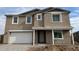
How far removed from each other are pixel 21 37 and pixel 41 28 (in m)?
1.09

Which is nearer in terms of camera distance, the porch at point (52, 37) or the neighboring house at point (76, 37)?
the neighboring house at point (76, 37)

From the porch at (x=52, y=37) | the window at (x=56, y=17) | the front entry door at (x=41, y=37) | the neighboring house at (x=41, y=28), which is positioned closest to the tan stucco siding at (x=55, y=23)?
the neighboring house at (x=41, y=28)

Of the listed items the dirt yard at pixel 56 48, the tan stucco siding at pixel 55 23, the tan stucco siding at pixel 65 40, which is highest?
the tan stucco siding at pixel 55 23

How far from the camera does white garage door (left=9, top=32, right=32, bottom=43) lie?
5.71 meters

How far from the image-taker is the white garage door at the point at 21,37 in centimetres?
571

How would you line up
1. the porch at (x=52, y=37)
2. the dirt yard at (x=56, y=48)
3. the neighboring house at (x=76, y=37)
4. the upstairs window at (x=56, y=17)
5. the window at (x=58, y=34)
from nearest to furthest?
the dirt yard at (x=56, y=48)
the neighboring house at (x=76, y=37)
the porch at (x=52, y=37)
the window at (x=58, y=34)
the upstairs window at (x=56, y=17)

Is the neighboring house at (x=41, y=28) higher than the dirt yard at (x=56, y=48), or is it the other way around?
the neighboring house at (x=41, y=28)

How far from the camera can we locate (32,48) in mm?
5340

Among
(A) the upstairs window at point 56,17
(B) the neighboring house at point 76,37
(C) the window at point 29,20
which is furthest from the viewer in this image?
(C) the window at point 29,20

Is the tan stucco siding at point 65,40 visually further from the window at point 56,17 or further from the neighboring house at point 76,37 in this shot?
the window at point 56,17

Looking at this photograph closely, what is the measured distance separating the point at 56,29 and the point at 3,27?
2.38 meters
